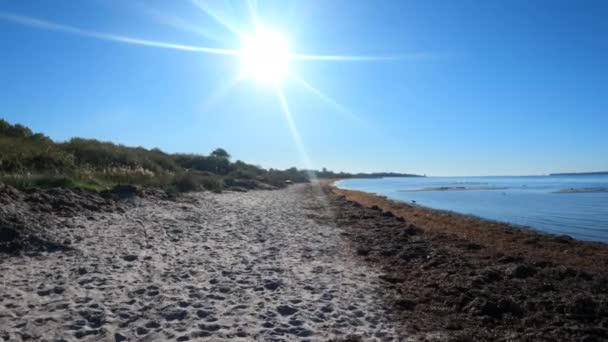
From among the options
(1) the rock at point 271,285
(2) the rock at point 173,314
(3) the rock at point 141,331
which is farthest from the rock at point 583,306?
(3) the rock at point 141,331

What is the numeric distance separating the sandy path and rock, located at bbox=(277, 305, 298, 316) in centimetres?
2

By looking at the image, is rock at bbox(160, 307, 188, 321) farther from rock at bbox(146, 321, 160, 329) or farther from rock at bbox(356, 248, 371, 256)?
rock at bbox(356, 248, 371, 256)

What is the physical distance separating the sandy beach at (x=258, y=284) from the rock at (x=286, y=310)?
0.06ft

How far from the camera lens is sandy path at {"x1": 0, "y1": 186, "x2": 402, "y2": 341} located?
510 centimetres

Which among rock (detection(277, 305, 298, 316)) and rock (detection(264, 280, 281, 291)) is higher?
rock (detection(264, 280, 281, 291))

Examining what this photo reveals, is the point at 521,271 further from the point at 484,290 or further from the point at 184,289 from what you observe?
the point at 184,289

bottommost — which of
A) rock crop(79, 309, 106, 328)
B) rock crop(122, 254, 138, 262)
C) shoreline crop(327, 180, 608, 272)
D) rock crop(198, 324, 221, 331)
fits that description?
shoreline crop(327, 180, 608, 272)

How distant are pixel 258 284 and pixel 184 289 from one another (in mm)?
1416

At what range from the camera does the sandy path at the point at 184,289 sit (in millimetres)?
5102

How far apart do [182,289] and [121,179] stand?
17640 mm

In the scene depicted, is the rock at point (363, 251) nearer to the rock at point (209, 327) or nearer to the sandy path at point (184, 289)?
the sandy path at point (184, 289)

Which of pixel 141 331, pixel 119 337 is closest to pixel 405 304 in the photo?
pixel 141 331

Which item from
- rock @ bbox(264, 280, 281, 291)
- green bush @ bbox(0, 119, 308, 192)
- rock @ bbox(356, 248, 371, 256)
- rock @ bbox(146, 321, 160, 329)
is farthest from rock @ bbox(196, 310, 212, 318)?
green bush @ bbox(0, 119, 308, 192)

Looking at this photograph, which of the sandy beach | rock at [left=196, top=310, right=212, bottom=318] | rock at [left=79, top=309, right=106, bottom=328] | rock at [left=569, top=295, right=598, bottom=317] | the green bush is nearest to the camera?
rock at [left=79, top=309, right=106, bottom=328]
